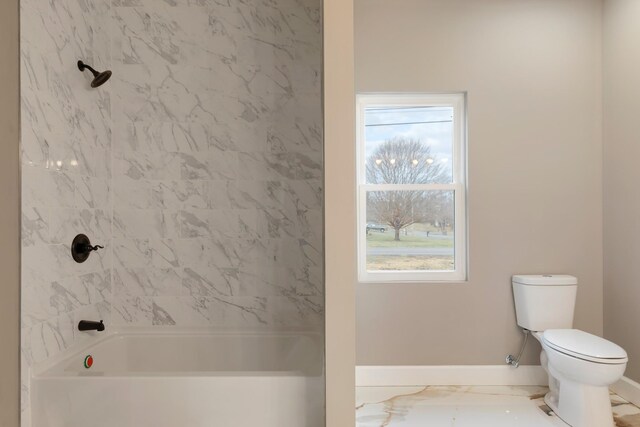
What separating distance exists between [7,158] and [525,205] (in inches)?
120

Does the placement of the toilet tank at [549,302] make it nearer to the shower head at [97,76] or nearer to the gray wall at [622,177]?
the gray wall at [622,177]

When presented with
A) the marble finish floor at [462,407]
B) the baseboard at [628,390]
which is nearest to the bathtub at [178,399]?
→ the marble finish floor at [462,407]

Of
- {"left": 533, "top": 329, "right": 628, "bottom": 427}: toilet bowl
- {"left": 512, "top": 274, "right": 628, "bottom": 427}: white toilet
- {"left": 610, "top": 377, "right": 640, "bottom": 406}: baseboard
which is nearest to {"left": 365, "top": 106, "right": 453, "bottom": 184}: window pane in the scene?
{"left": 512, "top": 274, "right": 628, "bottom": 427}: white toilet

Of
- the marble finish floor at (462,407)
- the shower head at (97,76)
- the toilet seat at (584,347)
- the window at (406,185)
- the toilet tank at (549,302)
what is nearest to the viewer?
the shower head at (97,76)

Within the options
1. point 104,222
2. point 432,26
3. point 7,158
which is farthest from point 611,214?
point 7,158

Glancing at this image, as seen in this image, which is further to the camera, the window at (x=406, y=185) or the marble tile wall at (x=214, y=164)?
the window at (x=406, y=185)

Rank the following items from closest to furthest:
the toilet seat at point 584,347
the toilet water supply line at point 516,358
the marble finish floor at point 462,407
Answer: the toilet seat at point 584,347, the marble finish floor at point 462,407, the toilet water supply line at point 516,358

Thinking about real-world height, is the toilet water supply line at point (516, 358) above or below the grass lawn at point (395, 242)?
below

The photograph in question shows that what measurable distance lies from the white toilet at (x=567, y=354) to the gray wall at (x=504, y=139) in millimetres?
158

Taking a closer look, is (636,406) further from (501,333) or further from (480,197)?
(480,197)

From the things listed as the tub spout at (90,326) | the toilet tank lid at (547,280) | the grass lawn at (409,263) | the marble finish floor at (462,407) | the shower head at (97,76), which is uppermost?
the shower head at (97,76)

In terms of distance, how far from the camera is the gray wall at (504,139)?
2.94 metres

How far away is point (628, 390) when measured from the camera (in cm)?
266

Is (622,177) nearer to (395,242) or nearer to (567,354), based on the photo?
(567,354)
